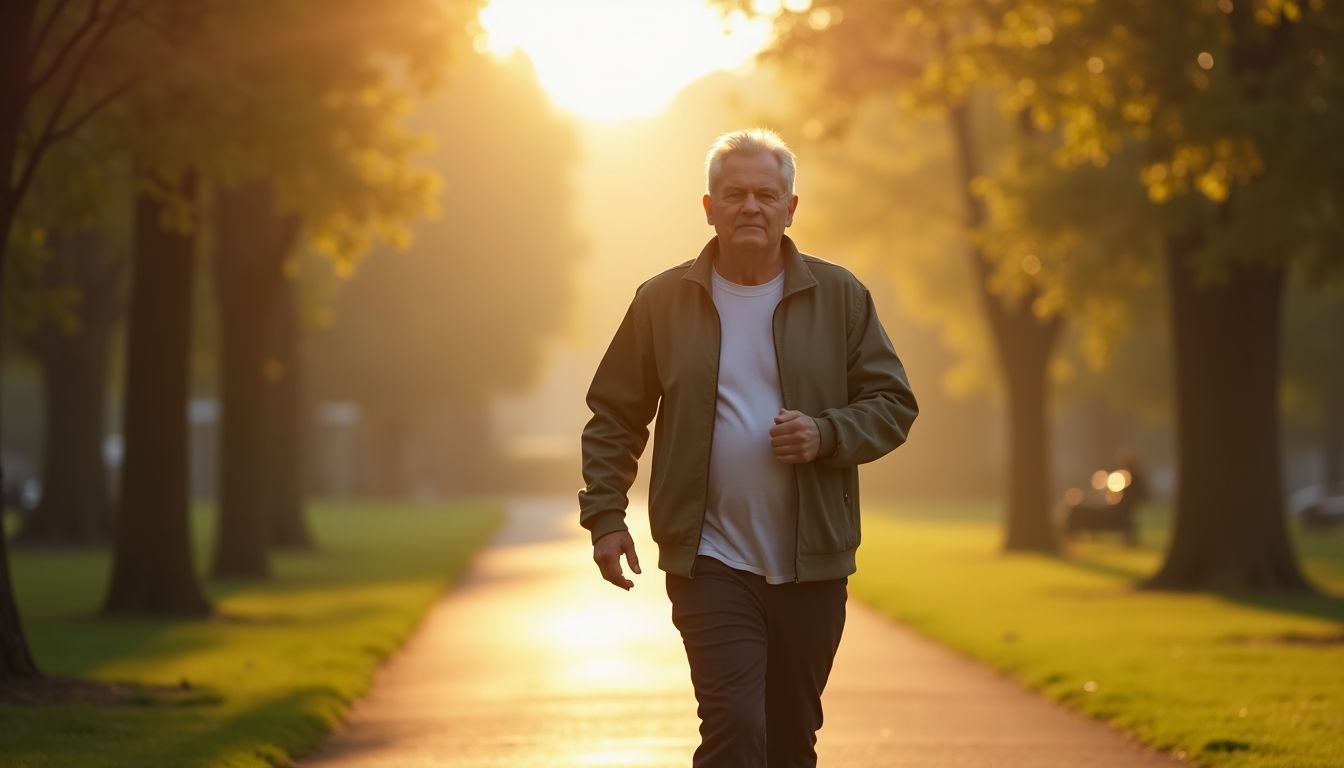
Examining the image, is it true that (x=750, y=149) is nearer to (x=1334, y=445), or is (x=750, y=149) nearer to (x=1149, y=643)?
(x=1149, y=643)

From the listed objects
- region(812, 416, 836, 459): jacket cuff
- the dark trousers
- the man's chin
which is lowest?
the dark trousers

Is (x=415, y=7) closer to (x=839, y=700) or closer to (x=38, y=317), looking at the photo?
(x=38, y=317)

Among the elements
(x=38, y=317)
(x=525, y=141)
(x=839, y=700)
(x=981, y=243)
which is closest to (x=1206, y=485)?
(x=981, y=243)

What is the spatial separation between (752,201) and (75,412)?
93.0ft

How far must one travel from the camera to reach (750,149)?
569 cm

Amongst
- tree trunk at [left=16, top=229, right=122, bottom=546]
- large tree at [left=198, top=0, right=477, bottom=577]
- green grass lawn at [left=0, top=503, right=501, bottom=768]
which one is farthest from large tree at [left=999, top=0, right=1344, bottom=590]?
tree trunk at [left=16, top=229, right=122, bottom=546]

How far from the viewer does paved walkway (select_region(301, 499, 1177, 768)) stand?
30.1 feet

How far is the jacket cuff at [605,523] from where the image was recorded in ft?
18.7

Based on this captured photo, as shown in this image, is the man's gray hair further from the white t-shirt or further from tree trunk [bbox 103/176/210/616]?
tree trunk [bbox 103/176/210/616]

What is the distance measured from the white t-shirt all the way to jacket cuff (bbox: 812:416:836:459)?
15cm

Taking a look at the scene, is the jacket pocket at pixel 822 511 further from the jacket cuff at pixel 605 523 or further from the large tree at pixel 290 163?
the large tree at pixel 290 163

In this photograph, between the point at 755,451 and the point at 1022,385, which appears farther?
the point at 1022,385

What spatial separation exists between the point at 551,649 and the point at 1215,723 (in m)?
6.22

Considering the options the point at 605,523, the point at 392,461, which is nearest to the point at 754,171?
the point at 605,523
